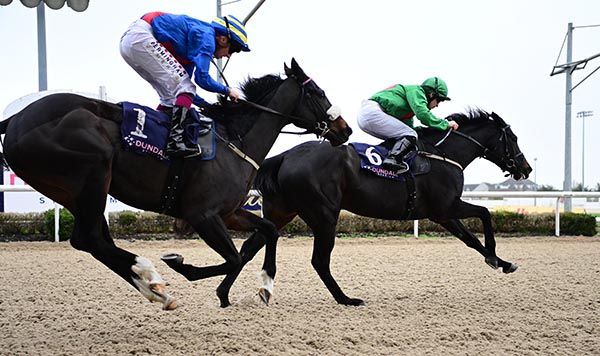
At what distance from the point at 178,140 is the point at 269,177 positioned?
201cm

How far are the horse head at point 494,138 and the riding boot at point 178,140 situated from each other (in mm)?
3868

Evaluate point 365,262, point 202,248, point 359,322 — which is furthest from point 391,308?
point 202,248

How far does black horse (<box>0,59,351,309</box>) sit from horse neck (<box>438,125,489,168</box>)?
8.72ft

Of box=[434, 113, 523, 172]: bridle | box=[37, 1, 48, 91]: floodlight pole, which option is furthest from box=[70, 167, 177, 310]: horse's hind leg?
box=[37, 1, 48, 91]: floodlight pole

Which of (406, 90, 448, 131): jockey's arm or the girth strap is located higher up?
(406, 90, 448, 131): jockey's arm

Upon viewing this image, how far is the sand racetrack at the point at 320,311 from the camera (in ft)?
13.5

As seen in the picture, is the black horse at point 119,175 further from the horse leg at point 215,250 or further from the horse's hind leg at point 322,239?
the horse's hind leg at point 322,239

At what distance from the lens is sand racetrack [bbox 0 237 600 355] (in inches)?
162

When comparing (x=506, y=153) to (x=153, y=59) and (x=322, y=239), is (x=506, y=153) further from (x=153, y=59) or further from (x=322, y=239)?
(x=153, y=59)

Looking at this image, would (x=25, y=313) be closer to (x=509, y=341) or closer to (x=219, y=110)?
(x=219, y=110)

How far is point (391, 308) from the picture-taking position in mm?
A: 5559

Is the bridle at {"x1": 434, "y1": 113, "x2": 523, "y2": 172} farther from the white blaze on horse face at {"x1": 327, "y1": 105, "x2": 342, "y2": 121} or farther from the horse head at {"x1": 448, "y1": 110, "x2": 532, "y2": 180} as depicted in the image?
the white blaze on horse face at {"x1": 327, "y1": 105, "x2": 342, "y2": 121}

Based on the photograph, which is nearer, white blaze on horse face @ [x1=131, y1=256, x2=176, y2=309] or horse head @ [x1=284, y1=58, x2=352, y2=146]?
white blaze on horse face @ [x1=131, y1=256, x2=176, y2=309]

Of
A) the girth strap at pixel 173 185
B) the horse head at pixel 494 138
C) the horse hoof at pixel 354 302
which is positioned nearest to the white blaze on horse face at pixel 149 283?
the girth strap at pixel 173 185
